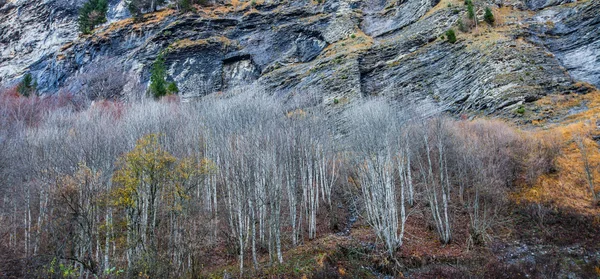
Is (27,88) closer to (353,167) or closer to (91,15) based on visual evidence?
(91,15)

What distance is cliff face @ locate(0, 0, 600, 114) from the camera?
2773 centimetres

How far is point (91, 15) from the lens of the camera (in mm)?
56000

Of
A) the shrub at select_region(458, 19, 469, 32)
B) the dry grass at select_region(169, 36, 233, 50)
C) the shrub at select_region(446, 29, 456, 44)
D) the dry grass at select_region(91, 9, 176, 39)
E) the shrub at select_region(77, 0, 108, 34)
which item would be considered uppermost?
the shrub at select_region(77, 0, 108, 34)

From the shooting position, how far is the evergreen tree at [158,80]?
116ft

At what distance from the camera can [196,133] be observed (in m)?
22.5

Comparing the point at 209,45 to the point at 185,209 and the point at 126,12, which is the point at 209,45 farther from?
the point at 185,209

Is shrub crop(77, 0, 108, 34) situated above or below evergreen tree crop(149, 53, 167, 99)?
above

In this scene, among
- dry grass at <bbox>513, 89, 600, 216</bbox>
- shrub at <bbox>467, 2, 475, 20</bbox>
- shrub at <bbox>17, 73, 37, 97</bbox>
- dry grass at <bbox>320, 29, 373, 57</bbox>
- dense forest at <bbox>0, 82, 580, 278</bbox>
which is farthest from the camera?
shrub at <bbox>17, 73, 37, 97</bbox>

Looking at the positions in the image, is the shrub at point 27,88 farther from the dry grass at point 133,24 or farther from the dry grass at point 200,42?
the dry grass at point 200,42

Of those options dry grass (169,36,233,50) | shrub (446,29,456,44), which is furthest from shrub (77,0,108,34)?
shrub (446,29,456,44)

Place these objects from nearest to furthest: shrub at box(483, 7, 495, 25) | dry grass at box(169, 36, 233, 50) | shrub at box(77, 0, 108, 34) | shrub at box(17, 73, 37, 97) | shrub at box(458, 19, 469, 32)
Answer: shrub at box(483, 7, 495, 25) < shrub at box(458, 19, 469, 32) < shrub at box(17, 73, 37, 97) < dry grass at box(169, 36, 233, 50) < shrub at box(77, 0, 108, 34)

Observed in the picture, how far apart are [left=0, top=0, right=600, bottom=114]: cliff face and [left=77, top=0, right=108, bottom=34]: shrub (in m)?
1.98

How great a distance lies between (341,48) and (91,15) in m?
41.7

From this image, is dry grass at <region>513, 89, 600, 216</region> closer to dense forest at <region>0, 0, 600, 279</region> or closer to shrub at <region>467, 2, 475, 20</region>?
dense forest at <region>0, 0, 600, 279</region>
